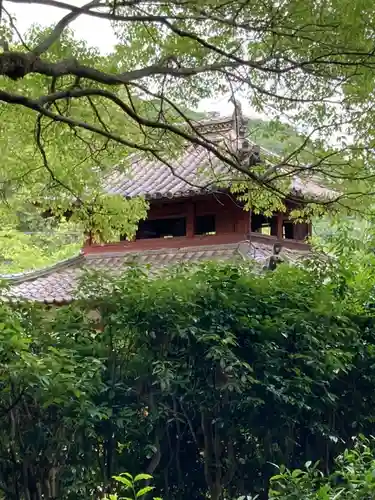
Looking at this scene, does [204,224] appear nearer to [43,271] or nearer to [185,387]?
[43,271]

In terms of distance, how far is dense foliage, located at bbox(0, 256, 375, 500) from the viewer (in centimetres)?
404

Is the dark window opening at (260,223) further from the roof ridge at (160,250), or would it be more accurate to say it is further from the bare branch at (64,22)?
the bare branch at (64,22)

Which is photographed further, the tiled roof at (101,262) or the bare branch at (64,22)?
the tiled roof at (101,262)

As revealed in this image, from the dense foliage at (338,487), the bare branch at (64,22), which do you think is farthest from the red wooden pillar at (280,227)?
the dense foliage at (338,487)

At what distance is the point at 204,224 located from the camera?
1246 centimetres

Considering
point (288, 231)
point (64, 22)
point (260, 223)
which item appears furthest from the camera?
point (288, 231)

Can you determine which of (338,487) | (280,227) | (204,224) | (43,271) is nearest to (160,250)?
(204,224)

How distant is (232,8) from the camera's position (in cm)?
449

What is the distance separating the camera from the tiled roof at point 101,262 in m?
11.3

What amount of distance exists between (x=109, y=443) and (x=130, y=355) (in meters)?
0.54

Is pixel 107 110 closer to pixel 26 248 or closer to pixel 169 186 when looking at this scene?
pixel 169 186

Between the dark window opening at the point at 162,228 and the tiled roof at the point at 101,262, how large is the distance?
0.54 metres

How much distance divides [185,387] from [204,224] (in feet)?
27.6

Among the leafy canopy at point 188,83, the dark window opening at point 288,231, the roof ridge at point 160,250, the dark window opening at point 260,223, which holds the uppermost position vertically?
the leafy canopy at point 188,83
